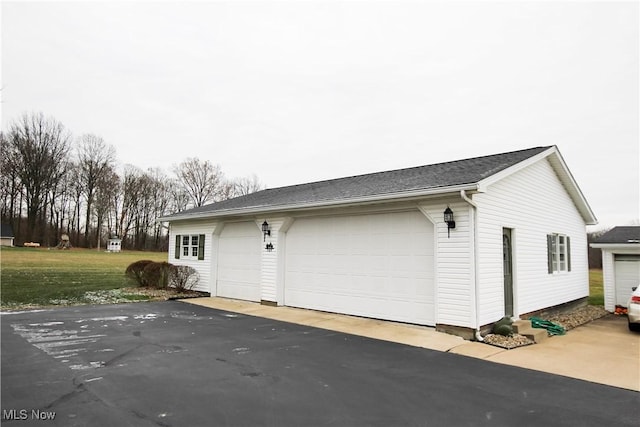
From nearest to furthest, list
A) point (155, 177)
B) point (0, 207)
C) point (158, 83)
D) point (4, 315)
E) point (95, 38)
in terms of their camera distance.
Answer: point (4, 315) < point (95, 38) < point (158, 83) < point (0, 207) < point (155, 177)

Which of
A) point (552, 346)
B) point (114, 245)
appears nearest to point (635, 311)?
point (552, 346)

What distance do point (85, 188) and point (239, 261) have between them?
40105mm

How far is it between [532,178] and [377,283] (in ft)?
15.4

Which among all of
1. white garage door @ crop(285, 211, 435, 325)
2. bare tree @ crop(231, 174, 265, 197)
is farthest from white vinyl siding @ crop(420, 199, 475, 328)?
bare tree @ crop(231, 174, 265, 197)

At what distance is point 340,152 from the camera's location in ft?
107

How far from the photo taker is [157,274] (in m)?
14.4

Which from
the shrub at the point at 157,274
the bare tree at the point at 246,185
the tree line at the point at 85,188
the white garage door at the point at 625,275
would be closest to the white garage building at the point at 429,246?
the white garage door at the point at 625,275

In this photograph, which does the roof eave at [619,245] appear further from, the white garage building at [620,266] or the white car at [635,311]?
the white car at [635,311]

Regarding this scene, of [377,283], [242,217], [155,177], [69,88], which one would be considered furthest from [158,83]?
[155,177]

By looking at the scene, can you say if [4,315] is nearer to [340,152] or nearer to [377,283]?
[377,283]

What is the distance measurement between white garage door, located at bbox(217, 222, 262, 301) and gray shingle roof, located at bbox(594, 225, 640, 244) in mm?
10784

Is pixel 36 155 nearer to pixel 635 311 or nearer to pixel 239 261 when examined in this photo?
pixel 239 261

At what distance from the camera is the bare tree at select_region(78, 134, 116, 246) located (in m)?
42.9

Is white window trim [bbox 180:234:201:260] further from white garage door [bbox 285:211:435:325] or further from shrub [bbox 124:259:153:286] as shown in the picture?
white garage door [bbox 285:211:435:325]
